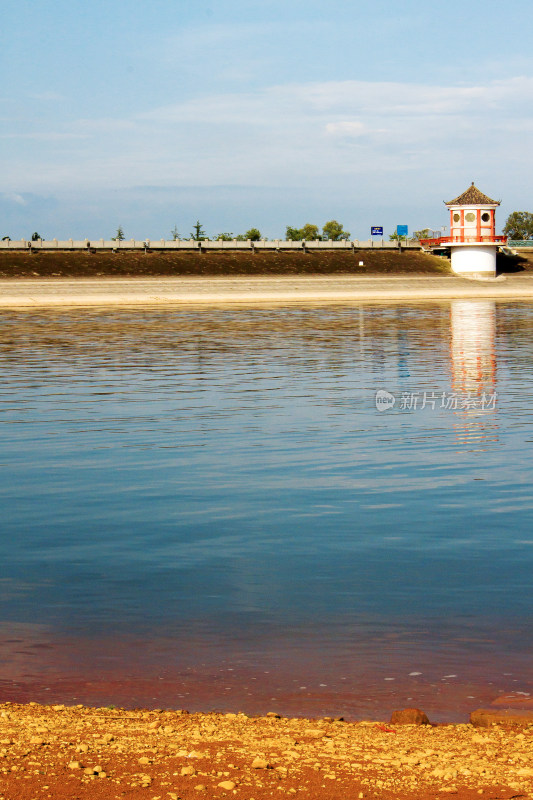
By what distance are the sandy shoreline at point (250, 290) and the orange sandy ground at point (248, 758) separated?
272 feet

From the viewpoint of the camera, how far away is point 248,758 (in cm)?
657

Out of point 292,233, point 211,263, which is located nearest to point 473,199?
point 211,263

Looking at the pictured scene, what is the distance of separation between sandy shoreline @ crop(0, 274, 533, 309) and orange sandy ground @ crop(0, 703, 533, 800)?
82.9 meters

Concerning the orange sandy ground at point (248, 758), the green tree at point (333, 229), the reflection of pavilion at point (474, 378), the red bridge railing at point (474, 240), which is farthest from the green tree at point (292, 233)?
the orange sandy ground at point (248, 758)

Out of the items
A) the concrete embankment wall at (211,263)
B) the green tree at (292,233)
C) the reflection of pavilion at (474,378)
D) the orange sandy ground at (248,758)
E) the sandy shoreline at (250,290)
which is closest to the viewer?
the orange sandy ground at (248,758)

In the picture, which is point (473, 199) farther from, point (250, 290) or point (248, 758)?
point (248, 758)

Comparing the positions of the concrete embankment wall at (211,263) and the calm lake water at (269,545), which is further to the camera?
the concrete embankment wall at (211,263)

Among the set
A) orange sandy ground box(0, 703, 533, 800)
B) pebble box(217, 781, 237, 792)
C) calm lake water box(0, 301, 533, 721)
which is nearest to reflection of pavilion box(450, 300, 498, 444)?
calm lake water box(0, 301, 533, 721)

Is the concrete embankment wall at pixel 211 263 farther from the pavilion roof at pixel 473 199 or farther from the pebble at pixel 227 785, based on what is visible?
the pebble at pixel 227 785

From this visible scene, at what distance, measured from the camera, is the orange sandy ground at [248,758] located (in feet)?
19.9

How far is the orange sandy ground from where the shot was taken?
606cm

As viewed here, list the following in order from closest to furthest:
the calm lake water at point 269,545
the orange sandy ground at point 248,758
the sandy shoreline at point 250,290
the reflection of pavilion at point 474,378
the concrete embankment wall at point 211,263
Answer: the orange sandy ground at point 248,758 → the calm lake water at point 269,545 → the reflection of pavilion at point 474,378 → the sandy shoreline at point 250,290 → the concrete embankment wall at point 211,263

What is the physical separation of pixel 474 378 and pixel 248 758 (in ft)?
86.0

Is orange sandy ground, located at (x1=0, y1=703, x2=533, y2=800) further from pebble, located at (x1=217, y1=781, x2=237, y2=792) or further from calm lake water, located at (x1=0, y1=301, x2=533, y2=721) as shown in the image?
calm lake water, located at (x1=0, y1=301, x2=533, y2=721)
